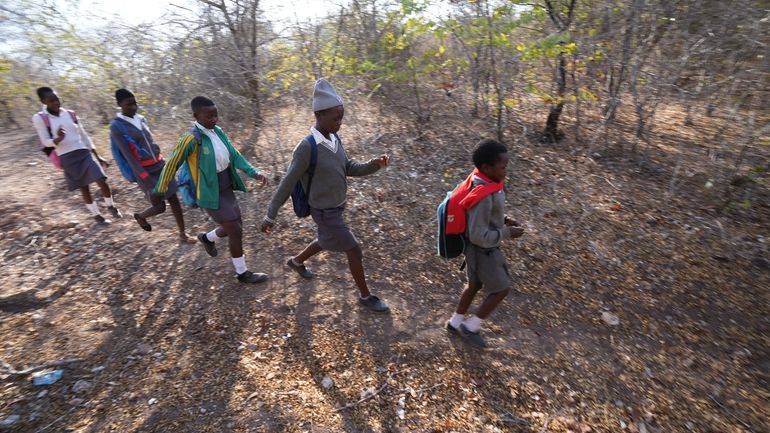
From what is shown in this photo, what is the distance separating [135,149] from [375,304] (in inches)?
114

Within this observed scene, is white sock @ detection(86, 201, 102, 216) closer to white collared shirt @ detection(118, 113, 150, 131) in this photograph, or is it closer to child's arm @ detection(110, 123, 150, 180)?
child's arm @ detection(110, 123, 150, 180)

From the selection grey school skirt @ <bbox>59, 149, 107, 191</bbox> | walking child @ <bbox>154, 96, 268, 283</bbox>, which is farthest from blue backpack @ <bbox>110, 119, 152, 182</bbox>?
grey school skirt @ <bbox>59, 149, 107, 191</bbox>

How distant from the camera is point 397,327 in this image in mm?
3398

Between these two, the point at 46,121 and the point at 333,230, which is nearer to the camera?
the point at 333,230

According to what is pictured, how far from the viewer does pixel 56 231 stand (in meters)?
5.02

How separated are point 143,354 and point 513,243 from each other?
3715 mm

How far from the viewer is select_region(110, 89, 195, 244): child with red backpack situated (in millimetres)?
3916

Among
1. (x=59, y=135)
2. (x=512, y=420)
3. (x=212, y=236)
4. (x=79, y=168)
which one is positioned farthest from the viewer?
(x=79, y=168)

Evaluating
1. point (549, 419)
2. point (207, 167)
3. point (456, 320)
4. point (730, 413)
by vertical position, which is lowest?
point (730, 413)

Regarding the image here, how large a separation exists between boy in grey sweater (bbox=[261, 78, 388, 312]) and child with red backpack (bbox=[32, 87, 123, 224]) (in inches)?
126

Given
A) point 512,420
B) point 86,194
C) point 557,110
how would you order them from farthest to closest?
point 557,110 < point 86,194 < point 512,420

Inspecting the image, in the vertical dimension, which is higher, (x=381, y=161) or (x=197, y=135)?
(x=197, y=135)

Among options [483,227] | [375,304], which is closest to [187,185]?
[375,304]

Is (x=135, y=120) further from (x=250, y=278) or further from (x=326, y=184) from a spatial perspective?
(x=326, y=184)
